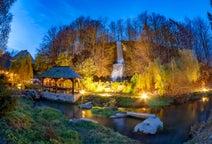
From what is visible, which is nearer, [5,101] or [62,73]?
[5,101]

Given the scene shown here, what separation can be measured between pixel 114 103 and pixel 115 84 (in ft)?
21.6

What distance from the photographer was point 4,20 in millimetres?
20641

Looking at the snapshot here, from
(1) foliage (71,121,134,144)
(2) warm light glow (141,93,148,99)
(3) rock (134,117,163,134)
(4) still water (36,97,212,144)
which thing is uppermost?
(2) warm light glow (141,93,148,99)

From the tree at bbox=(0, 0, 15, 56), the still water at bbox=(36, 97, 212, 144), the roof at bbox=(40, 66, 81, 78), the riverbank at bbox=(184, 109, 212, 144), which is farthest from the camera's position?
the roof at bbox=(40, 66, 81, 78)

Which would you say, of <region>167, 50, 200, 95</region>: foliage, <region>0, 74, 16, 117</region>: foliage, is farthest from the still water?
<region>0, 74, 16, 117</region>: foliage

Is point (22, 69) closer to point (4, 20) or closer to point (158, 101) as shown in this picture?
point (4, 20)

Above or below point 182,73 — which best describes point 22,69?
above

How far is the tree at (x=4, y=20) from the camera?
776 inches

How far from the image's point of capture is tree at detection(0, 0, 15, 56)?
64.7 feet

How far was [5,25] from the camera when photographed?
68.9 ft

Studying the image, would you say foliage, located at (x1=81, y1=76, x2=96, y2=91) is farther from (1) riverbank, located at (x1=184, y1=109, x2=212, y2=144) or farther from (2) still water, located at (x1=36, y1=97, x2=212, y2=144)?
(1) riverbank, located at (x1=184, y1=109, x2=212, y2=144)

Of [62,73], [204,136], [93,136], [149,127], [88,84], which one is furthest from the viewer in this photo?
[88,84]

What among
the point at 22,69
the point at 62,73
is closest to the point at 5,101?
the point at 62,73

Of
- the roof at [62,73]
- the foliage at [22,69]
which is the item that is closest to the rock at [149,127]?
the roof at [62,73]
